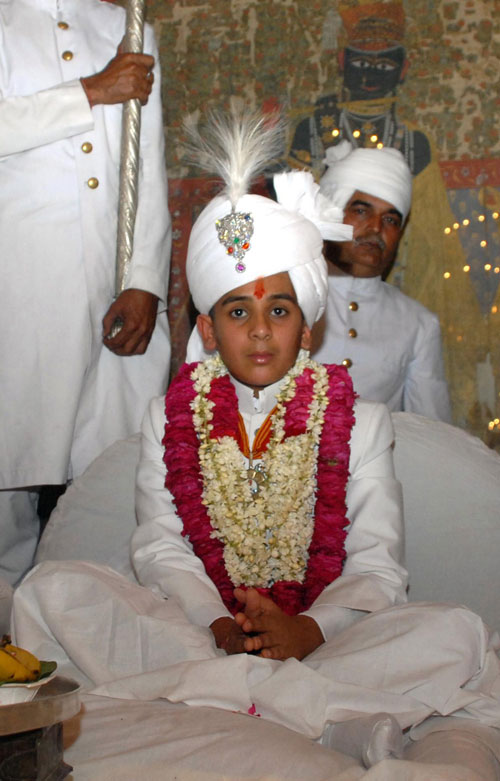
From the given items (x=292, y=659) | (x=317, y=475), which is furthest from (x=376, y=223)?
(x=292, y=659)

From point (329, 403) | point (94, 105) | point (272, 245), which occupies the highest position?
point (94, 105)

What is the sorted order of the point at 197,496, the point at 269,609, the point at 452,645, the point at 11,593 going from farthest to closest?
the point at 197,496, the point at 11,593, the point at 269,609, the point at 452,645

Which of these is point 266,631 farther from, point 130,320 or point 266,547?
point 130,320

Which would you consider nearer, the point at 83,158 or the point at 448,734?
the point at 448,734

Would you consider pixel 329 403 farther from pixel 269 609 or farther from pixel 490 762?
pixel 490 762

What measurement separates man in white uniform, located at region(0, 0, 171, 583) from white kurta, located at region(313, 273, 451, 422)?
0.87m

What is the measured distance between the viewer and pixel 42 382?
3.83 meters

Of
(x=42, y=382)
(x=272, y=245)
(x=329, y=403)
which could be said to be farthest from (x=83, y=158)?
(x=329, y=403)

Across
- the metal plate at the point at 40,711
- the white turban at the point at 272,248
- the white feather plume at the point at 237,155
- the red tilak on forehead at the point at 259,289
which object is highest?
the white feather plume at the point at 237,155

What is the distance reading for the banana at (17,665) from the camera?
198 centimetres

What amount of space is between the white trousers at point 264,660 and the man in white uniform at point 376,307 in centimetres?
192

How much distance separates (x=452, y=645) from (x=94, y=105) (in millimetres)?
2307

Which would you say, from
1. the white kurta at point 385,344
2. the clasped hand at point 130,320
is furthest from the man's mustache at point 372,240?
the clasped hand at point 130,320

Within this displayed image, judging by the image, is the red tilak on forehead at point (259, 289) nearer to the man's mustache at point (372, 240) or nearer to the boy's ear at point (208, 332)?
the boy's ear at point (208, 332)
